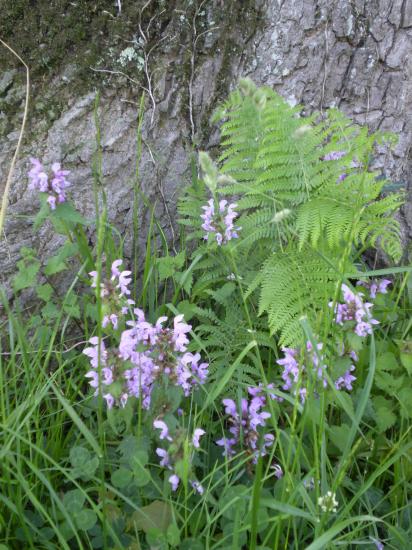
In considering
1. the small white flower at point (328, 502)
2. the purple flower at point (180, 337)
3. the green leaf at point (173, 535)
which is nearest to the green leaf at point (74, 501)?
the green leaf at point (173, 535)

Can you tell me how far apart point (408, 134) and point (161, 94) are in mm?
1246

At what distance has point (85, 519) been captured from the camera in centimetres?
164

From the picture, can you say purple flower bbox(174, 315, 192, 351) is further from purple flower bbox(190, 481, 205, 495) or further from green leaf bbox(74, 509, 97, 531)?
green leaf bbox(74, 509, 97, 531)

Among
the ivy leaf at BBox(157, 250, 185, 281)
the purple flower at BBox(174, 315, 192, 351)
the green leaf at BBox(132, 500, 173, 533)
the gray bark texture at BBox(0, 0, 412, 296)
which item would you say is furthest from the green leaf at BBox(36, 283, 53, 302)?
the green leaf at BBox(132, 500, 173, 533)

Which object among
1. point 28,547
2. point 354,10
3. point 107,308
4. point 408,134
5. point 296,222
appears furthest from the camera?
point 408,134

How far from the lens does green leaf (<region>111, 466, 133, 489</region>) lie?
172 centimetres

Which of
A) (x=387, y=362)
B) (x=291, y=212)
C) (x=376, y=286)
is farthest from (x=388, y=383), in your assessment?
(x=291, y=212)

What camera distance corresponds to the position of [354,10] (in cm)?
273

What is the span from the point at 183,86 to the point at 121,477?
5.66ft

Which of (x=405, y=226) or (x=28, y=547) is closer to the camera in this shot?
(x=28, y=547)

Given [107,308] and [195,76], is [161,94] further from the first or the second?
[107,308]

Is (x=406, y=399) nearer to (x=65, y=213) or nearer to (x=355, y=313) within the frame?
(x=355, y=313)

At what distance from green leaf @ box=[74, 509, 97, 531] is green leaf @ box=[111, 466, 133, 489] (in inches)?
4.1

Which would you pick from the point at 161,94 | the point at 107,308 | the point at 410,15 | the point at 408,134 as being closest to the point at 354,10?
the point at 410,15
